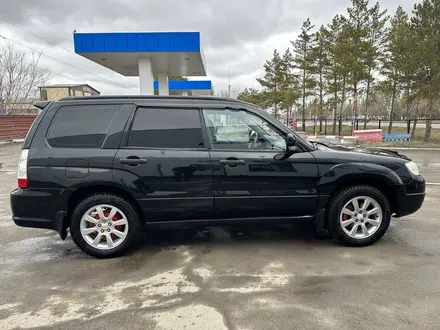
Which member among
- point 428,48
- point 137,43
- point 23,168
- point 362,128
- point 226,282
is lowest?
point 226,282

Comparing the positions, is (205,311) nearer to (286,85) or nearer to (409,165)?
(409,165)

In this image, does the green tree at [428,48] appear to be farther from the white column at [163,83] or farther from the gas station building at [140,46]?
the white column at [163,83]

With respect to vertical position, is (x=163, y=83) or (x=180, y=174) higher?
(x=163, y=83)

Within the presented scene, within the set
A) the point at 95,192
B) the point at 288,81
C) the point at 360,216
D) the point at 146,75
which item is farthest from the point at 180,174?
the point at 288,81

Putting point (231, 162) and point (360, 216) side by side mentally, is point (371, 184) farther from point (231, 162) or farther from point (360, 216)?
point (231, 162)

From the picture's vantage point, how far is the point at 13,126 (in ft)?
79.3

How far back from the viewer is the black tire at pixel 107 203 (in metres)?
3.58

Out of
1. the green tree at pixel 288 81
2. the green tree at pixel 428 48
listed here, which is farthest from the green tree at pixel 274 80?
the green tree at pixel 428 48

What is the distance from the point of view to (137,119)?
12.0 ft

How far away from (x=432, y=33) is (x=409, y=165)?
54.5 feet

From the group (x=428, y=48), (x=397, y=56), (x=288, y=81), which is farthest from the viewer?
(x=288, y=81)

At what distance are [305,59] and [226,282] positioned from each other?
28231 mm

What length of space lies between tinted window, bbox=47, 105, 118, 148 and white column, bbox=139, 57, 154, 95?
1198 cm

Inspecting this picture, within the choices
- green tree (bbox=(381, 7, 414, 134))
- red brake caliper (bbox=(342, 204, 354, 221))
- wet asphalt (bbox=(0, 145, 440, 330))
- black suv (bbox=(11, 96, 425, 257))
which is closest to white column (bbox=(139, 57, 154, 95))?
wet asphalt (bbox=(0, 145, 440, 330))
